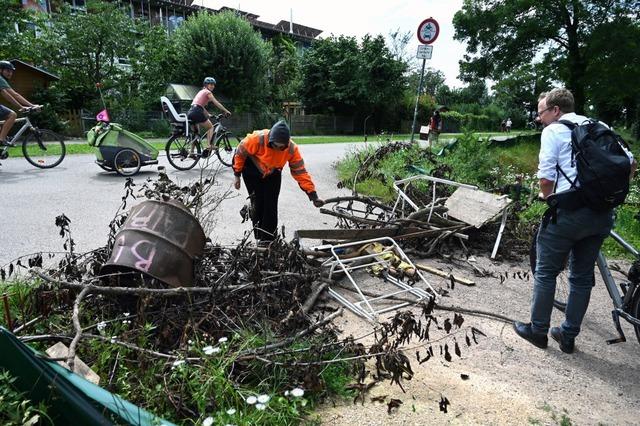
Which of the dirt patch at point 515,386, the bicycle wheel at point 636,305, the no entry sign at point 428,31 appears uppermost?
the no entry sign at point 428,31

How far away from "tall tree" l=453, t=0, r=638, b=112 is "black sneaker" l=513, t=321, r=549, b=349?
64.4 feet

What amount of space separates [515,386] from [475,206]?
3.00m

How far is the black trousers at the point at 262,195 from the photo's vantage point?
4633 millimetres

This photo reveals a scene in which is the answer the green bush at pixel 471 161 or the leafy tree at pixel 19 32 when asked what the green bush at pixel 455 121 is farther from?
the green bush at pixel 471 161

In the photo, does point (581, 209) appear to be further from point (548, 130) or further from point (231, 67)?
point (231, 67)

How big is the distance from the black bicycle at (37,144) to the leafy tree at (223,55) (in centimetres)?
1945

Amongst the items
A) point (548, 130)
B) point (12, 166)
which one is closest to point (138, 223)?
point (548, 130)

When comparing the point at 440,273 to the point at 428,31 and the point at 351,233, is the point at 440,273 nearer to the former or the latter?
the point at 351,233

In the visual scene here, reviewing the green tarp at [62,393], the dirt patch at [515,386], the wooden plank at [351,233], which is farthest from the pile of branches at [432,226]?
the green tarp at [62,393]

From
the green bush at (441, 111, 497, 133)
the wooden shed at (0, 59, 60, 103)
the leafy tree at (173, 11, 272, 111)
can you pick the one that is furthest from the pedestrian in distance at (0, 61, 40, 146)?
the green bush at (441, 111, 497, 133)

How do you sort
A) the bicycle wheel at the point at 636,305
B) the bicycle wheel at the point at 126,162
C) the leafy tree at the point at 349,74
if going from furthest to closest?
1. the leafy tree at the point at 349,74
2. the bicycle wheel at the point at 126,162
3. the bicycle wheel at the point at 636,305

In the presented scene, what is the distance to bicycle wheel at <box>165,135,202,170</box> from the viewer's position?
9.77 m

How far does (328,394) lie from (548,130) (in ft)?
7.77

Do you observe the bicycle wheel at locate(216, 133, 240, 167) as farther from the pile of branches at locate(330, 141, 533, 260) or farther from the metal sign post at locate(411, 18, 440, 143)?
the pile of branches at locate(330, 141, 533, 260)
